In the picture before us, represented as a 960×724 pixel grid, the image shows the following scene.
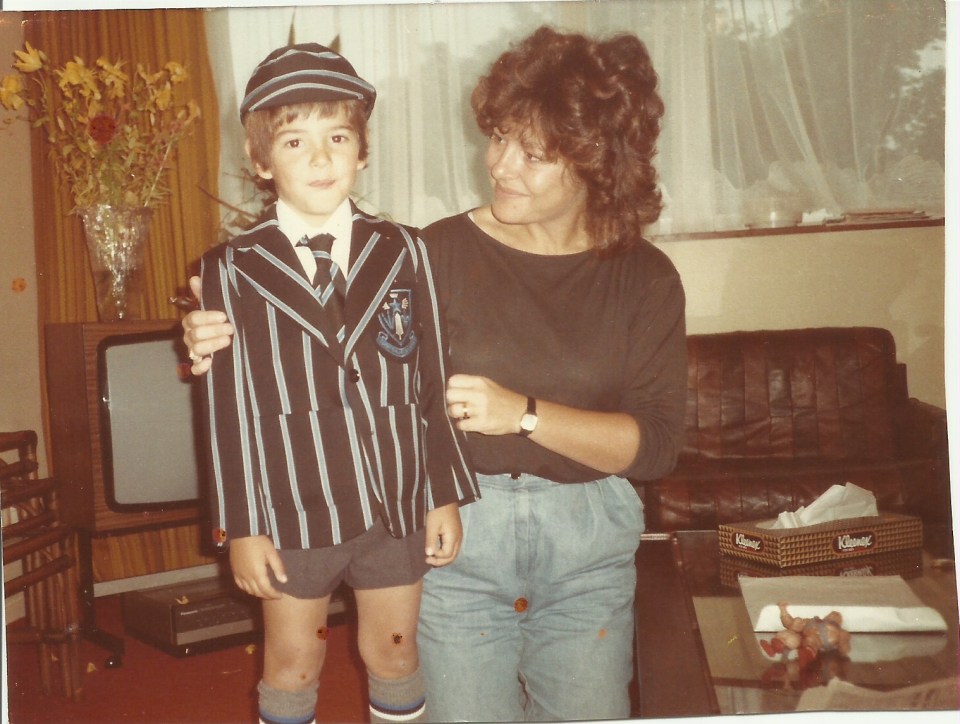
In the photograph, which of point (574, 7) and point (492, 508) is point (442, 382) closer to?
point (492, 508)

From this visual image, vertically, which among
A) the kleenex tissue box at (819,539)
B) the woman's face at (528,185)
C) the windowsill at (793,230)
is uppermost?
the woman's face at (528,185)

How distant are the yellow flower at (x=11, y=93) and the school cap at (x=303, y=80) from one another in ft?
1.43

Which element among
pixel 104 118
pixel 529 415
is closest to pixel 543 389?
pixel 529 415

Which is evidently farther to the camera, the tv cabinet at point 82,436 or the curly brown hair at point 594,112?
the tv cabinet at point 82,436

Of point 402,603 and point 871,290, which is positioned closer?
point 402,603

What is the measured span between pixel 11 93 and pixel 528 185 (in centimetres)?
95

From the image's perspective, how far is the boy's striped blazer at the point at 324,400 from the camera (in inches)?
57.7

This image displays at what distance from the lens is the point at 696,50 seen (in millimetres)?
1617

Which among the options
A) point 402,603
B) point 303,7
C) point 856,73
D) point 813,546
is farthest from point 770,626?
point 303,7

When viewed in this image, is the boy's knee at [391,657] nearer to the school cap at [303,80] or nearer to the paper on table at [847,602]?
the paper on table at [847,602]

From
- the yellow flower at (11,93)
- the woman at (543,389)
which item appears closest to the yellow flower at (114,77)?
the yellow flower at (11,93)

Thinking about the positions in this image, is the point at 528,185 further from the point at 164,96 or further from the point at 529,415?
the point at 164,96

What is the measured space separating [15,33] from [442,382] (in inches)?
39.7

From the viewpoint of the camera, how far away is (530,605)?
1555 millimetres
